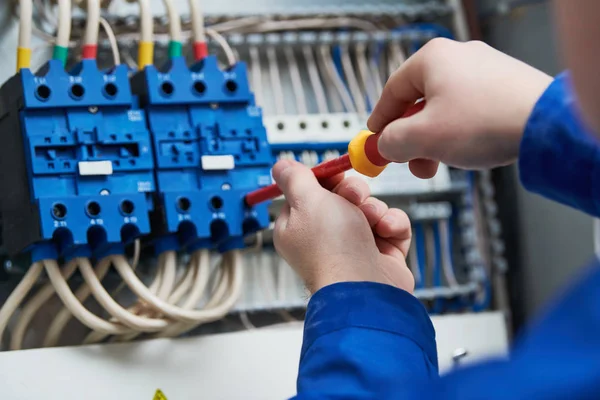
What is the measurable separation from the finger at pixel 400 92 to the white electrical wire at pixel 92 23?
0.51 meters

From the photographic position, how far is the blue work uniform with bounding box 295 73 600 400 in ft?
1.35

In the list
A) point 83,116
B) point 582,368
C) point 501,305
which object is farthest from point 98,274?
point 582,368

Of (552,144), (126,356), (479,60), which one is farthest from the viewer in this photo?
(126,356)

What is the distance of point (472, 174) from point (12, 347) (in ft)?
2.95

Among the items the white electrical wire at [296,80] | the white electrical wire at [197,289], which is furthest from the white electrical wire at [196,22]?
the white electrical wire at [197,289]

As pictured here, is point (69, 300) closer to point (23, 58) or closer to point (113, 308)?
point (113, 308)

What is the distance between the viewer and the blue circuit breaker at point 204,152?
1191 millimetres

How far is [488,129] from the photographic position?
78 centimetres

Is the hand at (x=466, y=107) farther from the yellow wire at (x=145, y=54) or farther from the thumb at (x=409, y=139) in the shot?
the yellow wire at (x=145, y=54)

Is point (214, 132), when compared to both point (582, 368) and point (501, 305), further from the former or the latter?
point (582, 368)

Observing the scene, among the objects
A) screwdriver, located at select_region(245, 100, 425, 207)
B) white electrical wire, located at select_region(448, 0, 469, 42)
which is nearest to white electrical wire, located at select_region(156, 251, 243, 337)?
screwdriver, located at select_region(245, 100, 425, 207)

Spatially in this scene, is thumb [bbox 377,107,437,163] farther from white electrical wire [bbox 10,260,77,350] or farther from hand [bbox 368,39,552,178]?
white electrical wire [bbox 10,260,77,350]

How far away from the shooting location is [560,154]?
0.72 meters

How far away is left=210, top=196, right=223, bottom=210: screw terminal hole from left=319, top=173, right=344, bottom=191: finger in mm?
205
